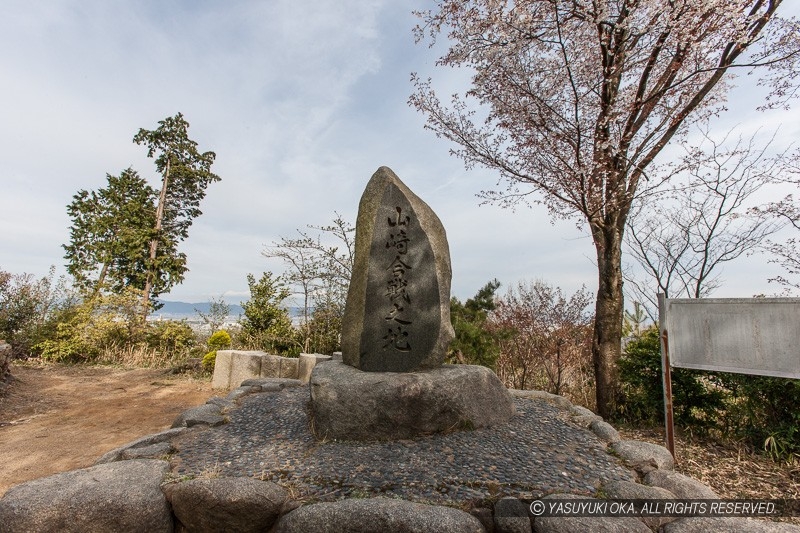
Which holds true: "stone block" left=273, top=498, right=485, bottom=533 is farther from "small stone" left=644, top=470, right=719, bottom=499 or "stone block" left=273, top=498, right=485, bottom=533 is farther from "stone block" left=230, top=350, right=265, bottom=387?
"stone block" left=230, top=350, right=265, bottom=387

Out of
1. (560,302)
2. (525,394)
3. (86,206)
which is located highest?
(86,206)

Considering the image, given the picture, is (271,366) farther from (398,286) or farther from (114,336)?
(114,336)

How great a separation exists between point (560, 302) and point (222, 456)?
17.3 feet

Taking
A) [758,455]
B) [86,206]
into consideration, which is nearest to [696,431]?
[758,455]

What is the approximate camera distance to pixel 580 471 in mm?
2924

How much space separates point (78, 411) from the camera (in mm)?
5906

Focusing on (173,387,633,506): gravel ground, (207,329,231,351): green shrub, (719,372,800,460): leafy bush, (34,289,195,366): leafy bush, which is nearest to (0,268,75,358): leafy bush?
(34,289,195,366): leafy bush

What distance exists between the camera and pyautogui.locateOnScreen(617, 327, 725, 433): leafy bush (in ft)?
14.3

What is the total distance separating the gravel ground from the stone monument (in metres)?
0.22

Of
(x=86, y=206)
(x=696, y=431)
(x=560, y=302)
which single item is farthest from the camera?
(x=86, y=206)

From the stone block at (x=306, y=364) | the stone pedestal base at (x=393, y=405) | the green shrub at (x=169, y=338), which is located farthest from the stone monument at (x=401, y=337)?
the green shrub at (x=169, y=338)

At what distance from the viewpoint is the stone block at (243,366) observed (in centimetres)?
725

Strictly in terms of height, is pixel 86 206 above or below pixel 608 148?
above

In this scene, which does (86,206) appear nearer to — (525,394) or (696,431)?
(525,394)
